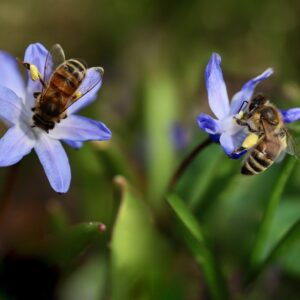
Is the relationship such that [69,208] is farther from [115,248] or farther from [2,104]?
[2,104]

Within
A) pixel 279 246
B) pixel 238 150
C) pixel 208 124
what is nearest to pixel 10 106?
pixel 208 124

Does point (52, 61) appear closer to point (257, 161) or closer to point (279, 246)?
point (257, 161)

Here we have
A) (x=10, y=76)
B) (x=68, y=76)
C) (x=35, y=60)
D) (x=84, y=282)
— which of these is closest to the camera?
(x=68, y=76)

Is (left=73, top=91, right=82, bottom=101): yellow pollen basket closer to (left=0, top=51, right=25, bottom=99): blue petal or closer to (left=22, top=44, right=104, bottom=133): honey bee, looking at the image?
(left=22, top=44, right=104, bottom=133): honey bee

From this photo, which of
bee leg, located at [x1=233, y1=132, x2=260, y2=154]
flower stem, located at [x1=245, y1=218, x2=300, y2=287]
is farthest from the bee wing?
flower stem, located at [x1=245, y1=218, x2=300, y2=287]

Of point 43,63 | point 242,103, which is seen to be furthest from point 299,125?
point 43,63

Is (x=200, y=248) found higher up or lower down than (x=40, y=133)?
lower down

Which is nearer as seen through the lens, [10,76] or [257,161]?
[257,161]
